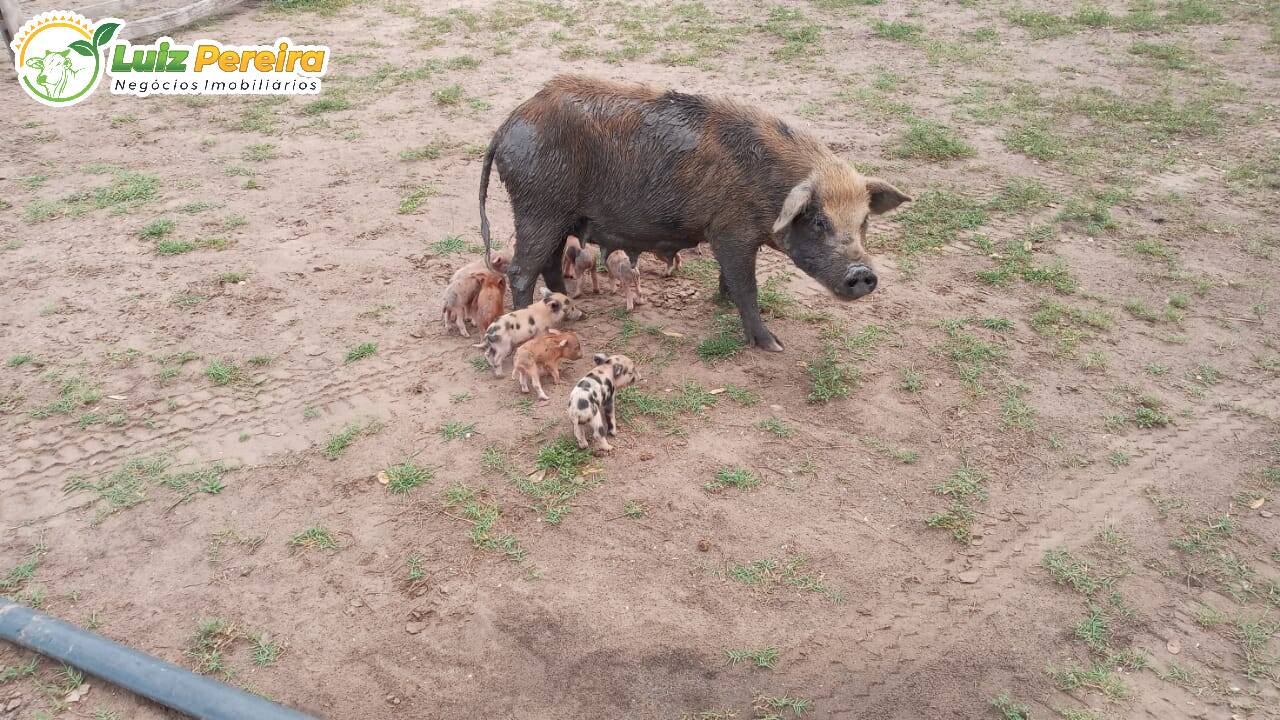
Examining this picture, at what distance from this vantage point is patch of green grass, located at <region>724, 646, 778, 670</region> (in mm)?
3723

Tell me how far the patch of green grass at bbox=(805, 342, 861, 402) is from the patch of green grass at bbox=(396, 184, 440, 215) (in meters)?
4.07

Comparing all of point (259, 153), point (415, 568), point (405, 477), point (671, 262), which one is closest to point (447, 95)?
point (259, 153)

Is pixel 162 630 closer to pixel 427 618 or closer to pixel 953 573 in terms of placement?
pixel 427 618

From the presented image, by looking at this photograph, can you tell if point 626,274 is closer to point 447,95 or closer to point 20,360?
point 20,360

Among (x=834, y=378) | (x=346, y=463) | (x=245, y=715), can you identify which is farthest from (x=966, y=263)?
(x=245, y=715)

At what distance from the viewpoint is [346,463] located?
4914 millimetres

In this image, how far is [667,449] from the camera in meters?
4.98

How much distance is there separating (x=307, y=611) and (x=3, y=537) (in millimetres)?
1850

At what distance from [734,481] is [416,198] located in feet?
15.3

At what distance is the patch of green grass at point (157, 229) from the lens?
285 inches

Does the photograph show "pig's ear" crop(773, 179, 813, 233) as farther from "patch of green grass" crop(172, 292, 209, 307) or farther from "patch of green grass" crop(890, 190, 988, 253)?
"patch of green grass" crop(172, 292, 209, 307)

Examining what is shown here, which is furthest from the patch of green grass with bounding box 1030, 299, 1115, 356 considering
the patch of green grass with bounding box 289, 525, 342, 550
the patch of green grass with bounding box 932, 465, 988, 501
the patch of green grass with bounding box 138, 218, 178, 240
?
the patch of green grass with bounding box 138, 218, 178, 240

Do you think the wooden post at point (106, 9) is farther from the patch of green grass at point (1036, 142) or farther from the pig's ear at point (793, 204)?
the patch of green grass at point (1036, 142)

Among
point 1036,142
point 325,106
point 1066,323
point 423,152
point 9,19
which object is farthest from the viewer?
point 9,19
